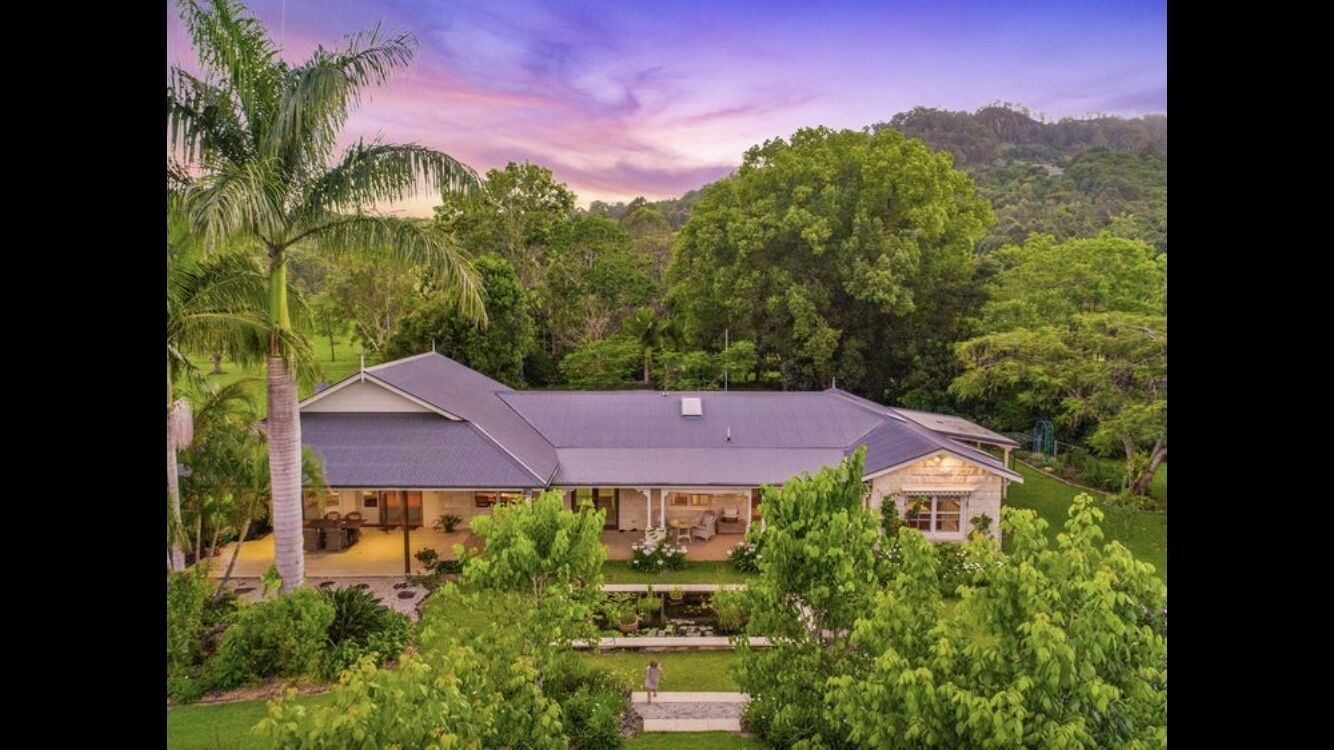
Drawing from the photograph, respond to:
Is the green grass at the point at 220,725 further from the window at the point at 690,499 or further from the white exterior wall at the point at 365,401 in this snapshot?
the window at the point at 690,499

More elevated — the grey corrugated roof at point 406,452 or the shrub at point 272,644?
the grey corrugated roof at point 406,452

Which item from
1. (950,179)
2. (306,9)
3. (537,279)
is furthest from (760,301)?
(306,9)

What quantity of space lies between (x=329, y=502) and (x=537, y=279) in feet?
50.6

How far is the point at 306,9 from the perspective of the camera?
10.9ft

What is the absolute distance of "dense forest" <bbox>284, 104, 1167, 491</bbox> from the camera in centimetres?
1989

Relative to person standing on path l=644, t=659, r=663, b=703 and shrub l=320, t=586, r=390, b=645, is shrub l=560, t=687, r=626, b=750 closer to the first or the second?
person standing on path l=644, t=659, r=663, b=703

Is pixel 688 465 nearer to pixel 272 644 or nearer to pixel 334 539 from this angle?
pixel 334 539

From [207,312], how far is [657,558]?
25.3 ft

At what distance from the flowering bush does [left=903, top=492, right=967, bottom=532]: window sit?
14.9 ft

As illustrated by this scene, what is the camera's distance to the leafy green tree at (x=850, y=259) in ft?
73.4

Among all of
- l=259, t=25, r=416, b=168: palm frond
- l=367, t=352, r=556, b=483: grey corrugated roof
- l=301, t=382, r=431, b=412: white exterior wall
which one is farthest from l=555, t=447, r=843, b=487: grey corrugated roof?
l=259, t=25, r=416, b=168: palm frond

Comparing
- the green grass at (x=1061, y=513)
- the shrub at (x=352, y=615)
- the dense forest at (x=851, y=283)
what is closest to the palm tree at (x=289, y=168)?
the shrub at (x=352, y=615)

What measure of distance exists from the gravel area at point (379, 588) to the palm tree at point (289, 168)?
203 centimetres
